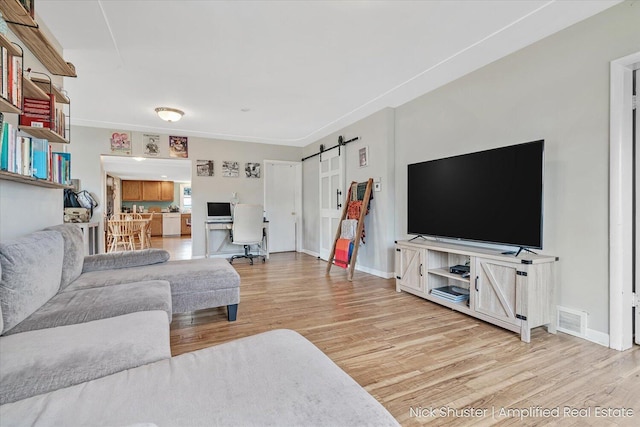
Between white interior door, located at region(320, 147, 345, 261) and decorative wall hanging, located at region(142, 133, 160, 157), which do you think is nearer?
white interior door, located at region(320, 147, 345, 261)

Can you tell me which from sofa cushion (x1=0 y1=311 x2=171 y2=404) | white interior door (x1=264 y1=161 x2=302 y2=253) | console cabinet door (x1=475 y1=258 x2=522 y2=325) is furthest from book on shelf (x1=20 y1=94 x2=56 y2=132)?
white interior door (x1=264 y1=161 x2=302 y2=253)

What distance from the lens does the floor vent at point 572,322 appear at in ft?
7.34

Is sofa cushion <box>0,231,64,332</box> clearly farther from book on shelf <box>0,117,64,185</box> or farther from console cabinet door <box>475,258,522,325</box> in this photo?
console cabinet door <box>475,258,522,325</box>

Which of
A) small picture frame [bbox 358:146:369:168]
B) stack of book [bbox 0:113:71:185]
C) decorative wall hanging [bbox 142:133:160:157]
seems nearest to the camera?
stack of book [bbox 0:113:71:185]

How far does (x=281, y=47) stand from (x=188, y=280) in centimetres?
224

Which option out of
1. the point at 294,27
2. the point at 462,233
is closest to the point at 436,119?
the point at 462,233

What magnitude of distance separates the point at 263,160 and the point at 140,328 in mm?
5369

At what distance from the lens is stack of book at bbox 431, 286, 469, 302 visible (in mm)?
2840

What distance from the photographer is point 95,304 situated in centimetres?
169

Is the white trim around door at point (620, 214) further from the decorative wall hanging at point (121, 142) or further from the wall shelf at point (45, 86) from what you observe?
the decorative wall hanging at point (121, 142)

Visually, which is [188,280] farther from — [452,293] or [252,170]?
[252,170]

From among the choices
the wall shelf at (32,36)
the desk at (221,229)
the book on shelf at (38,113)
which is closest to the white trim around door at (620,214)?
the wall shelf at (32,36)

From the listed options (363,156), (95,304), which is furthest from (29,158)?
(363,156)

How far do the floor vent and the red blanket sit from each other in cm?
248
